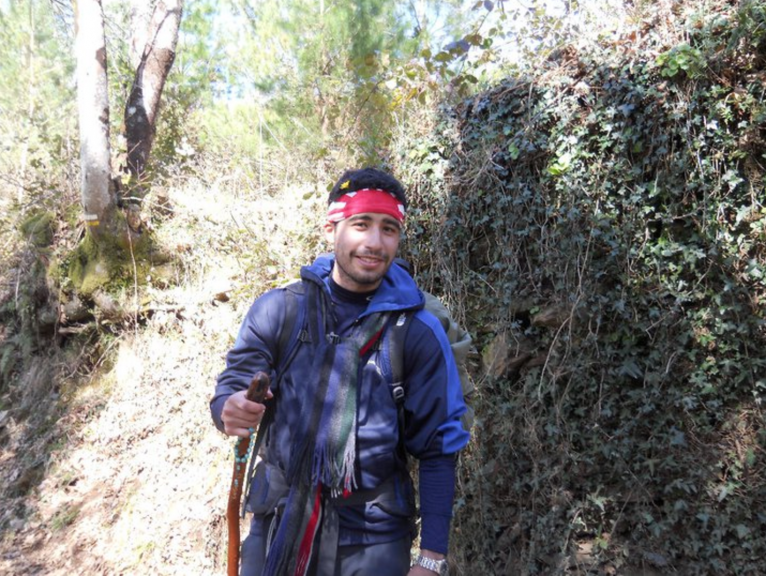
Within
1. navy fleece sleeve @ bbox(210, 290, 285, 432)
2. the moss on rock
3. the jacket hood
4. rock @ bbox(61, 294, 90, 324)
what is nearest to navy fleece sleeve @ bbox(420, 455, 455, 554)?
the jacket hood

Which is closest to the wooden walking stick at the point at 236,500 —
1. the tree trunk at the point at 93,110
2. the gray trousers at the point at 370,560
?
the gray trousers at the point at 370,560

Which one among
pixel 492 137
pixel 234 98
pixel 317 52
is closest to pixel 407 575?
pixel 492 137

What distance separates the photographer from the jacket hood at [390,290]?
6.93 ft

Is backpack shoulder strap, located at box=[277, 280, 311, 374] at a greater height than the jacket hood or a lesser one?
lesser

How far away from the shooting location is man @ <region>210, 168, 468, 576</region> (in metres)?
1.94

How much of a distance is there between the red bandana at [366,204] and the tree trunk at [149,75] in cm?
581

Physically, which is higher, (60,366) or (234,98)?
(234,98)

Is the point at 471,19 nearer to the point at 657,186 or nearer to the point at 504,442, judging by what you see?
the point at 657,186

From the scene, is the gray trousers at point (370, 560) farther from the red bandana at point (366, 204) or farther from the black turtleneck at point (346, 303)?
the red bandana at point (366, 204)

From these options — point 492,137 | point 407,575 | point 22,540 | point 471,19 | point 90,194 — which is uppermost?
point 471,19

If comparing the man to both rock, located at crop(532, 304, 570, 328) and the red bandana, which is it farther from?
rock, located at crop(532, 304, 570, 328)

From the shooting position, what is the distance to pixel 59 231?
7.19 meters

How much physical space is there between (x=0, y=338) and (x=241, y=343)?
24.1 ft

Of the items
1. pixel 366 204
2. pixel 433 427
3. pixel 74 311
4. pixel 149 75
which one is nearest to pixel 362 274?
pixel 366 204
